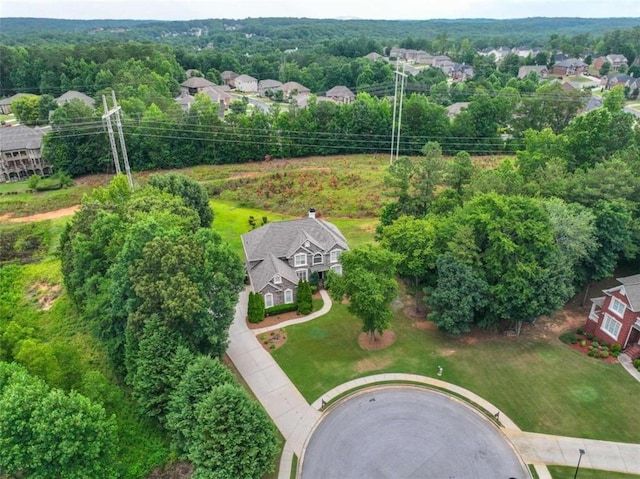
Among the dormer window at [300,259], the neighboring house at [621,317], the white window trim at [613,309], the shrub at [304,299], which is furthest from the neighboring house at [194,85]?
the white window trim at [613,309]

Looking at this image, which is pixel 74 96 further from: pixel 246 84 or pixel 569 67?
pixel 569 67

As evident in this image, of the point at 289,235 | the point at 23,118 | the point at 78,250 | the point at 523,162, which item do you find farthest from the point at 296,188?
the point at 23,118

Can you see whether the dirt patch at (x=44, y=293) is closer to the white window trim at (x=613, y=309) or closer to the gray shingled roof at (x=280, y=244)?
the gray shingled roof at (x=280, y=244)

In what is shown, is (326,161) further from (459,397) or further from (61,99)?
(61,99)

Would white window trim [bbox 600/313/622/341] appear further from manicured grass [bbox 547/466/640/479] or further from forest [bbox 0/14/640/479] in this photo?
manicured grass [bbox 547/466/640/479]

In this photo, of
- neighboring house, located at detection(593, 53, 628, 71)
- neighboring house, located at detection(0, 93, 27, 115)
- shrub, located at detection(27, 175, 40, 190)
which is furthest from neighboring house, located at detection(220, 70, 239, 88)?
neighboring house, located at detection(593, 53, 628, 71)

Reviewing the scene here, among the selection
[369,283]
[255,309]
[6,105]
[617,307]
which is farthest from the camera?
[6,105]

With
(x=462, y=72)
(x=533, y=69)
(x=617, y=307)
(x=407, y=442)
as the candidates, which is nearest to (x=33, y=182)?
(x=407, y=442)
